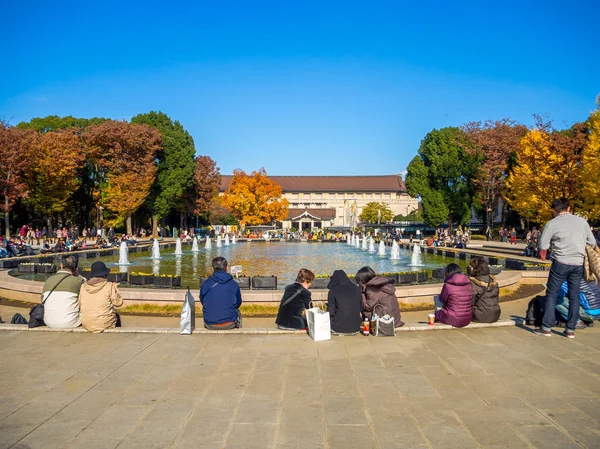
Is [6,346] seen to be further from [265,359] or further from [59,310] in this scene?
[265,359]

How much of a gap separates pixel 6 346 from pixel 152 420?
4221mm

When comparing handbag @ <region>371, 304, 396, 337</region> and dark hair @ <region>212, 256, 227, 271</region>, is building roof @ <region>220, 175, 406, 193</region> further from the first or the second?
handbag @ <region>371, 304, 396, 337</region>

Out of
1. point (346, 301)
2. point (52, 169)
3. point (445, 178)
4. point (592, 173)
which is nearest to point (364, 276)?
point (346, 301)

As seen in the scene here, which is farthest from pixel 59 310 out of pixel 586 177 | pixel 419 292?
pixel 586 177

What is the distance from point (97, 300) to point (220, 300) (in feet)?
7.12

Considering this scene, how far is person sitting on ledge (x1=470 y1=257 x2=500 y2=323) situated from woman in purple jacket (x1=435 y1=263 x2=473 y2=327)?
366 millimetres

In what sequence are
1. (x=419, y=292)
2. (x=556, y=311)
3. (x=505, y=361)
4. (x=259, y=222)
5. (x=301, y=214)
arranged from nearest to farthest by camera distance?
(x=505, y=361) < (x=556, y=311) < (x=419, y=292) < (x=259, y=222) < (x=301, y=214)

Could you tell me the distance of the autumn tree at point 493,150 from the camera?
51844 mm

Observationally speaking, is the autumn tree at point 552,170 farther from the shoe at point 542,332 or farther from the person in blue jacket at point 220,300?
the person in blue jacket at point 220,300

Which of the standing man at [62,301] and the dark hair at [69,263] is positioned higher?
the dark hair at [69,263]

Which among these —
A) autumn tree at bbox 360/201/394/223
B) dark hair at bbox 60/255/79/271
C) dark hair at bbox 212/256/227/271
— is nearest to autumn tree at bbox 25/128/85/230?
dark hair at bbox 60/255/79/271

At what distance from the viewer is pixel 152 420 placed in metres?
4.86

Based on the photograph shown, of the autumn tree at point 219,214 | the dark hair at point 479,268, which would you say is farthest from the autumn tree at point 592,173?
the autumn tree at point 219,214

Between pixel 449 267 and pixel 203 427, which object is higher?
pixel 449 267
